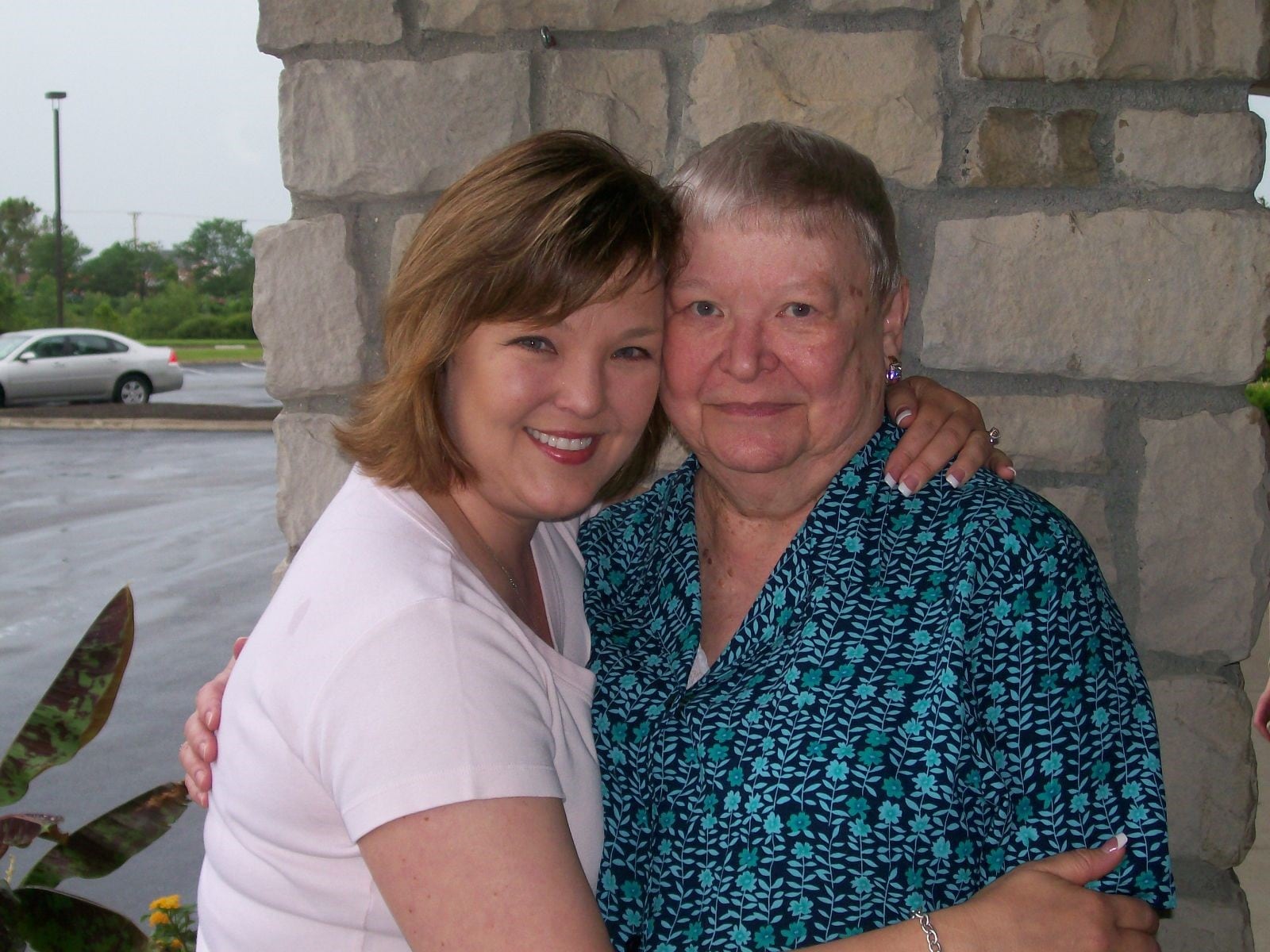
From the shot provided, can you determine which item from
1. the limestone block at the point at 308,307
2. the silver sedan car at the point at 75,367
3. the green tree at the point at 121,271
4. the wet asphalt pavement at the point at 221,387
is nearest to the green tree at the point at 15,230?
the green tree at the point at 121,271

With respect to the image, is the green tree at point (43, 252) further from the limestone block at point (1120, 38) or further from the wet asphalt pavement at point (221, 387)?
the limestone block at point (1120, 38)

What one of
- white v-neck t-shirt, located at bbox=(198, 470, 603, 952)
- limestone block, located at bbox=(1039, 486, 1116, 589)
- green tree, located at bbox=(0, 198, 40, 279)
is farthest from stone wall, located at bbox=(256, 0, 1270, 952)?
green tree, located at bbox=(0, 198, 40, 279)

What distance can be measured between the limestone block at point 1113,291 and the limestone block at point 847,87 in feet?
0.45

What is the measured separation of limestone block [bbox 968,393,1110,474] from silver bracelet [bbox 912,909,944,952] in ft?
2.97

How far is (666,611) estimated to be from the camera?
149 cm

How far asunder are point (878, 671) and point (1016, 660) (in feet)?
0.45

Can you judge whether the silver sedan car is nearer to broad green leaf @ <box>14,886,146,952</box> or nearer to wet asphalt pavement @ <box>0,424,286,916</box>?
wet asphalt pavement @ <box>0,424,286,916</box>

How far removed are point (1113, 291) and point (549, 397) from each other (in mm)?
937

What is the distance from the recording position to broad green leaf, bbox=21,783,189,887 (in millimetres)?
1828

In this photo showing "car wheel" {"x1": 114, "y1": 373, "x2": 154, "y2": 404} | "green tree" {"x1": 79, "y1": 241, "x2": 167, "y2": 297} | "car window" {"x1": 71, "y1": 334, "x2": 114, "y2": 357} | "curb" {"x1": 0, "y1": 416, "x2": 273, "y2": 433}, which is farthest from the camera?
"green tree" {"x1": 79, "y1": 241, "x2": 167, "y2": 297}

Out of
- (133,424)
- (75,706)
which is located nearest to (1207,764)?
(75,706)

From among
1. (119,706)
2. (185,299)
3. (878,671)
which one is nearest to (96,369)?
(119,706)

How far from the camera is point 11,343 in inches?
667

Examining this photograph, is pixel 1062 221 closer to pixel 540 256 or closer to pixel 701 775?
pixel 540 256
